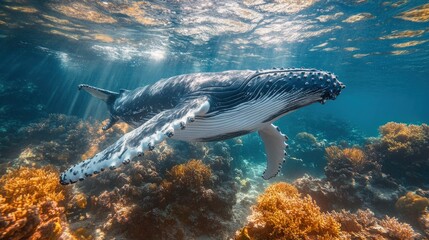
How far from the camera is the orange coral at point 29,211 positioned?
185 inches

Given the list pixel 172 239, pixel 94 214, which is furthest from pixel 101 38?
pixel 172 239

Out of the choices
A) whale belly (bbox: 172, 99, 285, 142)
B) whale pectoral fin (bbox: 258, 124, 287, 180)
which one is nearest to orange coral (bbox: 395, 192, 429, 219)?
whale pectoral fin (bbox: 258, 124, 287, 180)

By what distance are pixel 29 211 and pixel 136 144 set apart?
3.27 meters

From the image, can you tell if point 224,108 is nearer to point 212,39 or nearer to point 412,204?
point 412,204

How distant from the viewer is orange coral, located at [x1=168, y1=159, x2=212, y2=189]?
7871mm

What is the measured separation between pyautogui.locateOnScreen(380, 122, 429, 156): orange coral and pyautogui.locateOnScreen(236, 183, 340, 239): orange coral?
9639mm

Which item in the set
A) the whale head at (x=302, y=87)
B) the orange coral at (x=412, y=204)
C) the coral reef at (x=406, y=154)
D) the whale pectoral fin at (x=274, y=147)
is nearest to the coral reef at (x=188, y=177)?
the whale pectoral fin at (x=274, y=147)

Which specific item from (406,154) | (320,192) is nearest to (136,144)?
(320,192)

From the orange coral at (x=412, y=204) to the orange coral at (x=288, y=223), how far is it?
5826 millimetres

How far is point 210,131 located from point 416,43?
30.4 metres

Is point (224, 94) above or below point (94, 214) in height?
above

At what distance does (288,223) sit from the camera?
5.02m

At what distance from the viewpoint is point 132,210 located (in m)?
6.72

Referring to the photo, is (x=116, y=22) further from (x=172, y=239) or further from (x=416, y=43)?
(x=416, y=43)
